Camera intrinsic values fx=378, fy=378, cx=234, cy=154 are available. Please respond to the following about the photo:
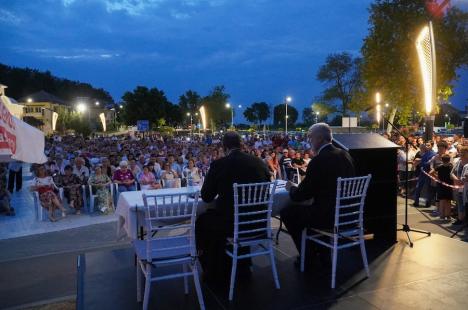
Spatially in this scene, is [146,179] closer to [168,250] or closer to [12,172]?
[12,172]

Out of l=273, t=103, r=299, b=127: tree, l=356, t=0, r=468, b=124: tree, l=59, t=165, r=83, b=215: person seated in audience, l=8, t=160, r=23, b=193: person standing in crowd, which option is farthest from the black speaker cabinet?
l=273, t=103, r=299, b=127: tree

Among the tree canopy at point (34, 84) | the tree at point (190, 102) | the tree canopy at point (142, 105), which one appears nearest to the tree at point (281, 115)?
the tree at point (190, 102)

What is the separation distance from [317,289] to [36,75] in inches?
3955

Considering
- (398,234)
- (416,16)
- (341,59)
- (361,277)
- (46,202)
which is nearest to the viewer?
(361,277)

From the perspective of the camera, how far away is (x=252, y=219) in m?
3.86

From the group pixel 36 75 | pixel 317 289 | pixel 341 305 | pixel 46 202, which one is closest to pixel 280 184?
pixel 317 289

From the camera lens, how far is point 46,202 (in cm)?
851

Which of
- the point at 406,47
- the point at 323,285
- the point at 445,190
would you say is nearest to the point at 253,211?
the point at 323,285

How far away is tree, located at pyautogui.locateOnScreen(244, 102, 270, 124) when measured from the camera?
79.8 meters

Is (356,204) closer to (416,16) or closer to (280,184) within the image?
(280,184)

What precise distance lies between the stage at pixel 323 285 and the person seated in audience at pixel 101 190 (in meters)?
4.27

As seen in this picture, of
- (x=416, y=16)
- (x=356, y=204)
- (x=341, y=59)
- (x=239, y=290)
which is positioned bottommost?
(x=239, y=290)

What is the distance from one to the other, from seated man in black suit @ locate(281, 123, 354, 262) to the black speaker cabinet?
0.92 metres

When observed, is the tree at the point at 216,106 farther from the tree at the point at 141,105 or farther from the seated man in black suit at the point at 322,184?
the seated man in black suit at the point at 322,184
